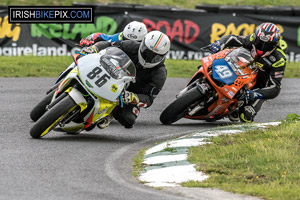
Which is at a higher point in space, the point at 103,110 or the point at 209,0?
the point at 103,110

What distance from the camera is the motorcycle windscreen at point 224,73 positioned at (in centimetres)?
1023

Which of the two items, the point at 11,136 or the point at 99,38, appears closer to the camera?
the point at 11,136

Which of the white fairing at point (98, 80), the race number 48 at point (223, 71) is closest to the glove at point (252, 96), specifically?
the race number 48 at point (223, 71)

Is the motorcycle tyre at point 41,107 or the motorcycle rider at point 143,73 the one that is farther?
the motorcycle tyre at point 41,107

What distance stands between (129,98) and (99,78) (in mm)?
584

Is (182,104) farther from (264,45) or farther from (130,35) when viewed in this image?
(130,35)

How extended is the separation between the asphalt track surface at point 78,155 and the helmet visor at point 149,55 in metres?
1.05

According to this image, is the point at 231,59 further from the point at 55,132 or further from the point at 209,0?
the point at 209,0

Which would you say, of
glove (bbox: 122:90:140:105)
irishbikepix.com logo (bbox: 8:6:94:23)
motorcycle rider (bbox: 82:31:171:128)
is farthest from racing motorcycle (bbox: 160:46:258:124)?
irishbikepix.com logo (bbox: 8:6:94:23)

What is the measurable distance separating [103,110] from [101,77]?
0.42 meters

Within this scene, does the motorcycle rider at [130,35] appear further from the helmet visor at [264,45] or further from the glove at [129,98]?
the glove at [129,98]

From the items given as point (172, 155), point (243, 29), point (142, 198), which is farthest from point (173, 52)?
point (142, 198)

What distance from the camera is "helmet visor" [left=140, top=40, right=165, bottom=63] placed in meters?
9.51

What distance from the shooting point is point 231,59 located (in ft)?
34.0
